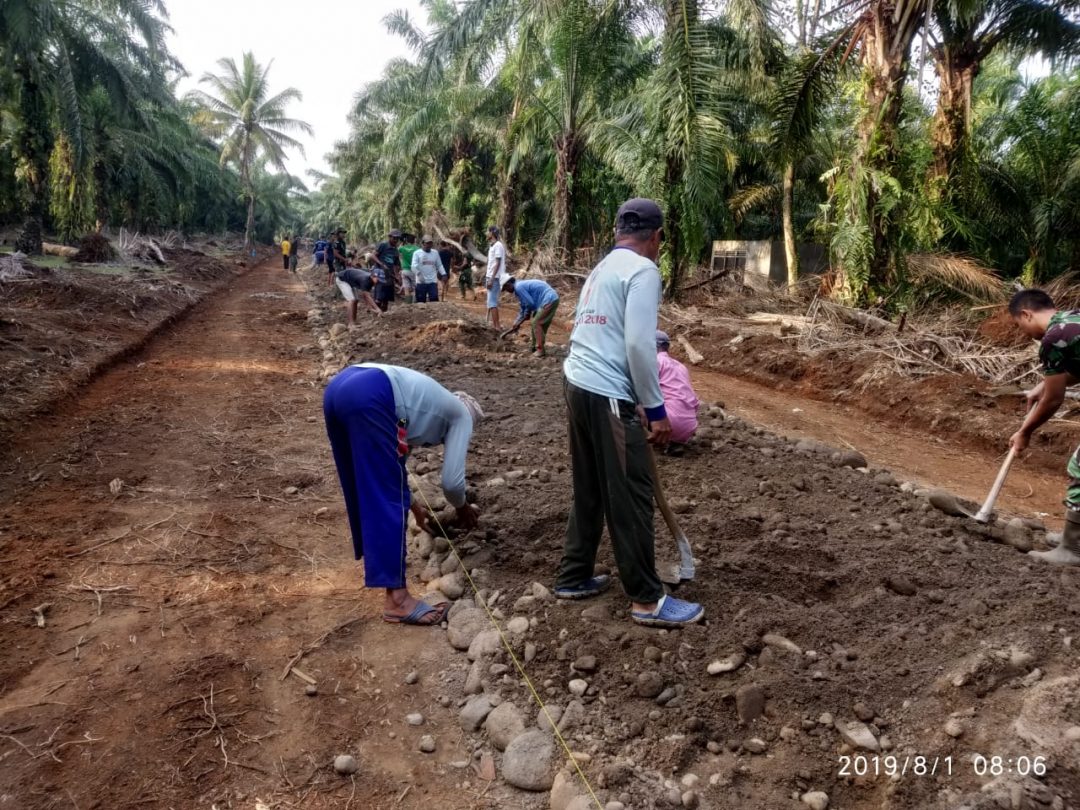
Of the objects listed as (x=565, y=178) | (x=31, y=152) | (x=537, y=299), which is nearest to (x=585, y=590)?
(x=537, y=299)

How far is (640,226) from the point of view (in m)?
2.81

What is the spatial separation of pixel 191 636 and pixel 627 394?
223cm

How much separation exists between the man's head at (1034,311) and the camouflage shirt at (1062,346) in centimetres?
12

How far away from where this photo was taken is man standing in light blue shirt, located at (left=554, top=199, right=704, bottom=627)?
8.85 feet

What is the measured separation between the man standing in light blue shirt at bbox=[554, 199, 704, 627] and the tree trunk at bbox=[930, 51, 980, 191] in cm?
1046

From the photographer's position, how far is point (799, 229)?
19.1 meters

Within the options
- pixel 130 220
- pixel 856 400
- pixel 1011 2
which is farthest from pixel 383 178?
pixel 856 400

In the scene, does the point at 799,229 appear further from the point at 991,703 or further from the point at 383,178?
the point at 383,178

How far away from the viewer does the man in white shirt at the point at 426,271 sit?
42.8 ft

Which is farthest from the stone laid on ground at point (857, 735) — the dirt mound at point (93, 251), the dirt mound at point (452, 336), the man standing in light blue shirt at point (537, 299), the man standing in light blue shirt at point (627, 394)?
the dirt mound at point (93, 251)

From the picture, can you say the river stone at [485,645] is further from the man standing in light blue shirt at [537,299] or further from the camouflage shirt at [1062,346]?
the man standing in light blue shirt at [537,299]
